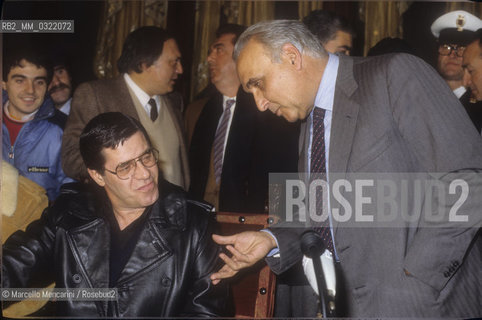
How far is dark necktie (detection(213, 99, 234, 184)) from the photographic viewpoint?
12.8ft

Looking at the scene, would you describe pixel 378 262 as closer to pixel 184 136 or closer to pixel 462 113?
pixel 462 113

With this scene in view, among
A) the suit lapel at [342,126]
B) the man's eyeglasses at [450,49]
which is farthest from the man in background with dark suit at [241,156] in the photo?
the suit lapel at [342,126]

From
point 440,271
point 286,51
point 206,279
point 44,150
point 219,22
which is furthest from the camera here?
point 219,22

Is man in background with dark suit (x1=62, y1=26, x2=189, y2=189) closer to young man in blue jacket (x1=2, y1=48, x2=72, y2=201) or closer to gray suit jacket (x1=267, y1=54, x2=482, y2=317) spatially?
young man in blue jacket (x1=2, y1=48, x2=72, y2=201)

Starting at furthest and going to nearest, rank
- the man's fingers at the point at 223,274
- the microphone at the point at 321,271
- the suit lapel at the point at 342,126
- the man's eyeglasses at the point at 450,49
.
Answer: the man's eyeglasses at the point at 450,49, the man's fingers at the point at 223,274, the suit lapel at the point at 342,126, the microphone at the point at 321,271

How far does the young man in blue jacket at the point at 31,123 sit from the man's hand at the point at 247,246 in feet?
6.90

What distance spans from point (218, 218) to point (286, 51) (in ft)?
2.87

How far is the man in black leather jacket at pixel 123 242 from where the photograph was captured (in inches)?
92.7

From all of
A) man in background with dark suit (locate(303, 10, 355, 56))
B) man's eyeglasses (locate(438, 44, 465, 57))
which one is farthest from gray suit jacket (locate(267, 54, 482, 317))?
man's eyeglasses (locate(438, 44, 465, 57))

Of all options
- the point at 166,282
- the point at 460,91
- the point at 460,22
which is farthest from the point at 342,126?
the point at 460,22

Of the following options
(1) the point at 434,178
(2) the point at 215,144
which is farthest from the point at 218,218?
(2) the point at 215,144

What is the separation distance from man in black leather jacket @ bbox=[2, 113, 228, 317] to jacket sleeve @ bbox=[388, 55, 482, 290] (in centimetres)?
93

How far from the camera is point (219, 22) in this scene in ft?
20.3
